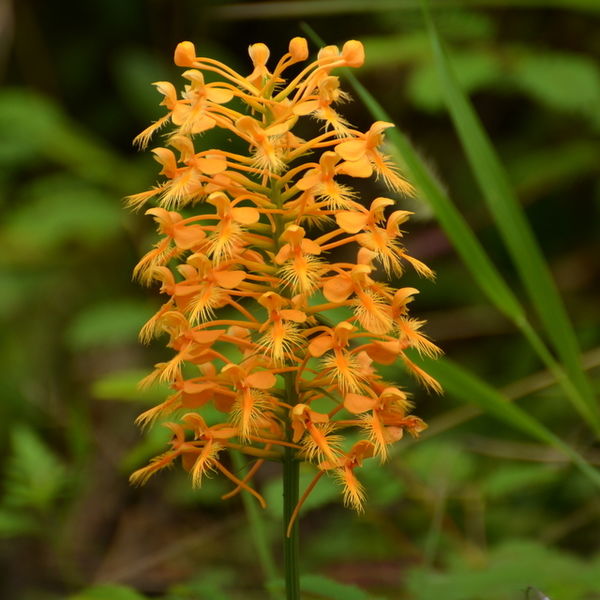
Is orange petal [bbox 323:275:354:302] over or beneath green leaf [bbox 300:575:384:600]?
over

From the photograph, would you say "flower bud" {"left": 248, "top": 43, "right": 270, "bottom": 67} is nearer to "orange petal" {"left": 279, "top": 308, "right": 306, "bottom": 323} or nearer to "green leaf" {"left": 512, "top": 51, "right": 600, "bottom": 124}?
"orange petal" {"left": 279, "top": 308, "right": 306, "bottom": 323}

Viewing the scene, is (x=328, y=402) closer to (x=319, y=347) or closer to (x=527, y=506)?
(x=319, y=347)

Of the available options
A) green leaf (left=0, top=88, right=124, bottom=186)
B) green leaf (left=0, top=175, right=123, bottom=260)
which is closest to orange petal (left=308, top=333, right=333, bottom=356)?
green leaf (left=0, top=175, right=123, bottom=260)

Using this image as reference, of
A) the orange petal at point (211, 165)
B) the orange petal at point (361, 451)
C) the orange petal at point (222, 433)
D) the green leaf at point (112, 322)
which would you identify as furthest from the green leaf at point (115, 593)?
the green leaf at point (112, 322)

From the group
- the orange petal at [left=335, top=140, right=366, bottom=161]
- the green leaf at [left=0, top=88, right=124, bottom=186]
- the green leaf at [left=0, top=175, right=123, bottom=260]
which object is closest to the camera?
the orange petal at [left=335, top=140, right=366, bottom=161]

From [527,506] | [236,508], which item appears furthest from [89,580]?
[527,506]

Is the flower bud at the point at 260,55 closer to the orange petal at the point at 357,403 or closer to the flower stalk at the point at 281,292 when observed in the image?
the flower stalk at the point at 281,292
